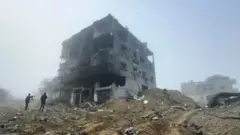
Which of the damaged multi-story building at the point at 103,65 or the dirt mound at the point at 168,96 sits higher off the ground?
the damaged multi-story building at the point at 103,65

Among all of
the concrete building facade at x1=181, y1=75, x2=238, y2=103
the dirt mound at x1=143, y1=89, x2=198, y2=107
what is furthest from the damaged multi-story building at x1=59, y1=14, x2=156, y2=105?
the concrete building facade at x1=181, y1=75, x2=238, y2=103

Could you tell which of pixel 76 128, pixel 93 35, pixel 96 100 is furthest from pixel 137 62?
pixel 76 128

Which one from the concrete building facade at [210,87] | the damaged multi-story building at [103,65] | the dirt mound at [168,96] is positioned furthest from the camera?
the concrete building facade at [210,87]

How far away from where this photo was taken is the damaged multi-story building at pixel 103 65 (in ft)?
78.6

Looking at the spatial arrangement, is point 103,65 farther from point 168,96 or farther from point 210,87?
point 210,87

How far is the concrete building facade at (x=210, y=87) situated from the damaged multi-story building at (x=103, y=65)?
24055 mm

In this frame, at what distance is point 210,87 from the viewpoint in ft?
159

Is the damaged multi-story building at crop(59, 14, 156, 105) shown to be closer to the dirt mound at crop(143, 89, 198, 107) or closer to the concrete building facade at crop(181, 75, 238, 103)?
the dirt mound at crop(143, 89, 198, 107)

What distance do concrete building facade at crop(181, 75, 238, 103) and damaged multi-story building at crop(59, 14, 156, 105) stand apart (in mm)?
24055

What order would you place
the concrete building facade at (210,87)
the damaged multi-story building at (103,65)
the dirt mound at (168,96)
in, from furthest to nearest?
the concrete building facade at (210,87) → the damaged multi-story building at (103,65) → the dirt mound at (168,96)

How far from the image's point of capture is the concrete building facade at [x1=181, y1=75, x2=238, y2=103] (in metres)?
47.6

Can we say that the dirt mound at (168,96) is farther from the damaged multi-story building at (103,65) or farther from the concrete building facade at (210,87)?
the concrete building facade at (210,87)

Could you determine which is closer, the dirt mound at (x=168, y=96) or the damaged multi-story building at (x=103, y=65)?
the dirt mound at (x=168, y=96)

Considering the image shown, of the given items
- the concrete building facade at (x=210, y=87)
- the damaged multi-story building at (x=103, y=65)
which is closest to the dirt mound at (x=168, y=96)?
the damaged multi-story building at (x=103, y=65)
